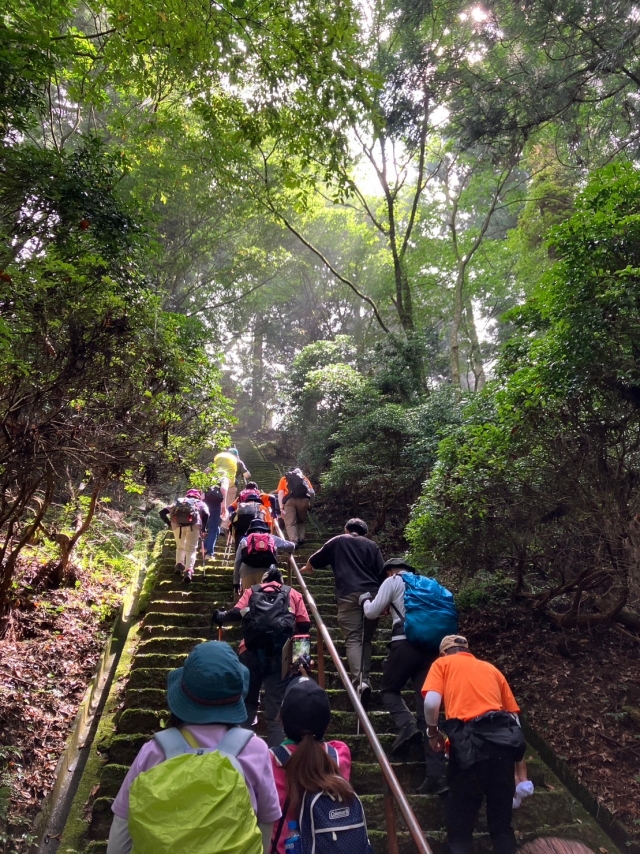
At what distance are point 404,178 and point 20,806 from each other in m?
13.7

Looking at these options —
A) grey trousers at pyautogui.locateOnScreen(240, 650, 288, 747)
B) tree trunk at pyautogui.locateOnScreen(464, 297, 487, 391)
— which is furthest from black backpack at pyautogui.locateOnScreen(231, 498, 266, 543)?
tree trunk at pyautogui.locateOnScreen(464, 297, 487, 391)

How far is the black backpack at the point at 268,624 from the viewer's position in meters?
3.86

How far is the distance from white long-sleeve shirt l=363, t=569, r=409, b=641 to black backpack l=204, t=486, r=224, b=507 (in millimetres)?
4254

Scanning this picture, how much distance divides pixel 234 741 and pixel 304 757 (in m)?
0.47

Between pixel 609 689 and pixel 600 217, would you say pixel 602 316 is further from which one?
pixel 609 689

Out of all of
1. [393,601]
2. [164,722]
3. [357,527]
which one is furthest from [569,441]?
[164,722]

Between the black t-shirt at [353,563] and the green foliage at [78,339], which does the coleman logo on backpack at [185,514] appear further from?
the black t-shirt at [353,563]

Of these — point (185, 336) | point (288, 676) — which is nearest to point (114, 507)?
point (185, 336)

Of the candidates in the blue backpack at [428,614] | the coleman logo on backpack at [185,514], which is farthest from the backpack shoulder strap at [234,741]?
the coleman logo on backpack at [185,514]

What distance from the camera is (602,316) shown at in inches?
183

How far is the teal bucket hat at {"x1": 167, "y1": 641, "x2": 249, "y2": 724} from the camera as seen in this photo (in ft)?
6.64

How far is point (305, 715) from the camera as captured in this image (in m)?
2.40

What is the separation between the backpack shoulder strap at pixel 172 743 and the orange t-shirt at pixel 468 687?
1.77 m

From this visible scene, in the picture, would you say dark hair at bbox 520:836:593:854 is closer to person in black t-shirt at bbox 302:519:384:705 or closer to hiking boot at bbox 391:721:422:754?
hiking boot at bbox 391:721:422:754
